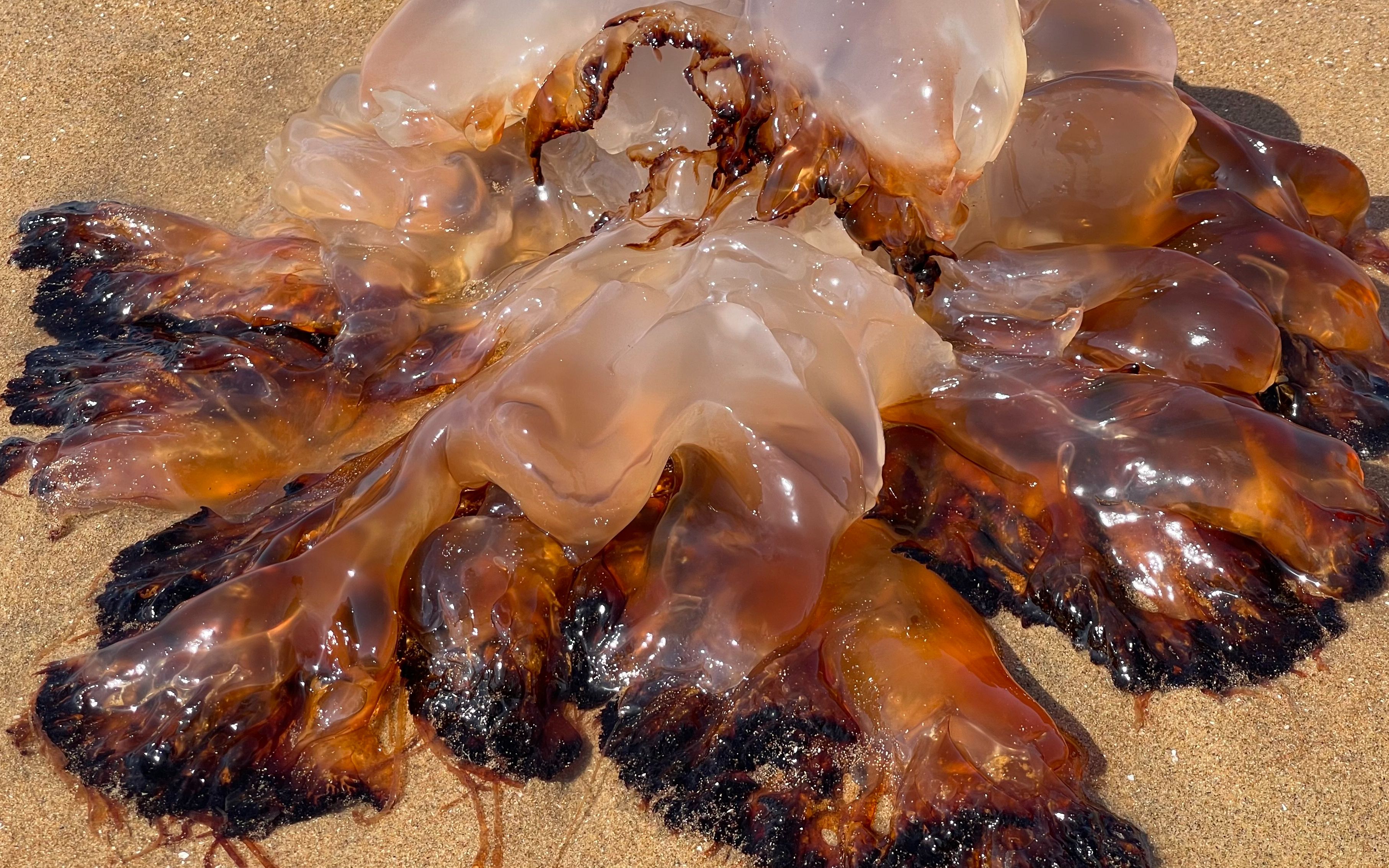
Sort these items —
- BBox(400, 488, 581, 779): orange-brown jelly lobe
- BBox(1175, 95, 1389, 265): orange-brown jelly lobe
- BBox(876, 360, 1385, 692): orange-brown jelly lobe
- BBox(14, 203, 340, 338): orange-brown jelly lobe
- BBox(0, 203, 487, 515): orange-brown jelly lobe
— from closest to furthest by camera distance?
BBox(400, 488, 581, 779): orange-brown jelly lobe, BBox(876, 360, 1385, 692): orange-brown jelly lobe, BBox(0, 203, 487, 515): orange-brown jelly lobe, BBox(14, 203, 340, 338): orange-brown jelly lobe, BBox(1175, 95, 1389, 265): orange-brown jelly lobe

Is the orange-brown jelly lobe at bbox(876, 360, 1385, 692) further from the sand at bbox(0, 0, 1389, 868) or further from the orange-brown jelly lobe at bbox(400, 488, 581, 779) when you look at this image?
the orange-brown jelly lobe at bbox(400, 488, 581, 779)

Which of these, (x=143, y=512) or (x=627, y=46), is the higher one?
(x=627, y=46)

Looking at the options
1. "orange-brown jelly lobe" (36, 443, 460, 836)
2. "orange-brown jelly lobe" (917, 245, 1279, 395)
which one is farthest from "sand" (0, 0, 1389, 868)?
"orange-brown jelly lobe" (917, 245, 1279, 395)

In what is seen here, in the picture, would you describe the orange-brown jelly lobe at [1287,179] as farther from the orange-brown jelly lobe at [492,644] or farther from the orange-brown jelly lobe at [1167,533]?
the orange-brown jelly lobe at [492,644]

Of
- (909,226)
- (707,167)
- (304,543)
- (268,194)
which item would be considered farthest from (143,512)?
(909,226)

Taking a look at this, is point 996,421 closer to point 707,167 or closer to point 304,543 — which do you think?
point 707,167

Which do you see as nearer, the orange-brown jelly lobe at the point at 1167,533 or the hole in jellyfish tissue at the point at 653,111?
the orange-brown jelly lobe at the point at 1167,533

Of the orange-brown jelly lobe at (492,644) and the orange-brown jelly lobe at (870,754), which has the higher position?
the orange-brown jelly lobe at (492,644)

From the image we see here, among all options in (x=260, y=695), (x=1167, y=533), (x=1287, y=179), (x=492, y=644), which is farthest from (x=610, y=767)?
(x=1287, y=179)

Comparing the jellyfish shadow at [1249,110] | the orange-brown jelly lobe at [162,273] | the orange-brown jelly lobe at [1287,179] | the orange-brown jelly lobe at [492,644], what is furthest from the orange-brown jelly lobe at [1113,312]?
the orange-brown jelly lobe at [162,273]

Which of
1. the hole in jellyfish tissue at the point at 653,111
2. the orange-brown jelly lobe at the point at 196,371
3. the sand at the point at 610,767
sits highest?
the hole in jellyfish tissue at the point at 653,111

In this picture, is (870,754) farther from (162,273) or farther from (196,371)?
(162,273)
